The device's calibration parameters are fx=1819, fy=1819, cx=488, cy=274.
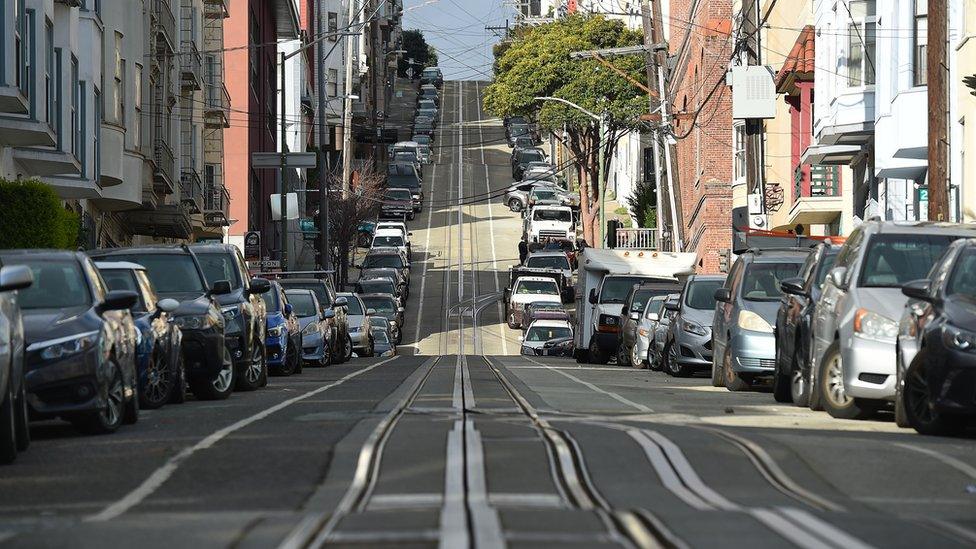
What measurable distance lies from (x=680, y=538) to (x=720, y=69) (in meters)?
55.8

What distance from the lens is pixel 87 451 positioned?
44.5 feet

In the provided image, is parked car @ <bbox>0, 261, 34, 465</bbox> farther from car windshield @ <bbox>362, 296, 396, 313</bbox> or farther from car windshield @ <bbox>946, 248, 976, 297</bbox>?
car windshield @ <bbox>362, 296, 396, 313</bbox>

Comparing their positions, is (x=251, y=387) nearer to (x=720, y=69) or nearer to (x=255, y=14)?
(x=720, y=69)

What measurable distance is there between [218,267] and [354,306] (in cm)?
2072

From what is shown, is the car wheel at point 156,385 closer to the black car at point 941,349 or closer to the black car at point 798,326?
the black car at point 798,326

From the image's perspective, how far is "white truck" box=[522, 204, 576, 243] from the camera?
78250 mm

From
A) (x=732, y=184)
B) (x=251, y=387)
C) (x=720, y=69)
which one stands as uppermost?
(x=720, y=69)

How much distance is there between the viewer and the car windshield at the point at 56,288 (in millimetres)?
15672

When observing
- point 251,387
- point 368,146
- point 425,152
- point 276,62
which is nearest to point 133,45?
point 251,387

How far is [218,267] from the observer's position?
24.5m

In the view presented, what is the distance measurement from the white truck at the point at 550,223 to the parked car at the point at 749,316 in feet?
169

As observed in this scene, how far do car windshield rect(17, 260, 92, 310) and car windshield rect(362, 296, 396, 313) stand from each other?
3977 cm

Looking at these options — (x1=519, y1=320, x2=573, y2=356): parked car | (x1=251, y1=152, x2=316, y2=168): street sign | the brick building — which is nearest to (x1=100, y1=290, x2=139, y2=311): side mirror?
(x1=251, y1=152, x2=316, y2=168): street sign

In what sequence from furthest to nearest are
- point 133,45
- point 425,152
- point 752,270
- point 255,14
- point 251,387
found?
1. point 425,152
2. point 255,14
3. point 133,45
4. point 752,270
5. point 251,387
